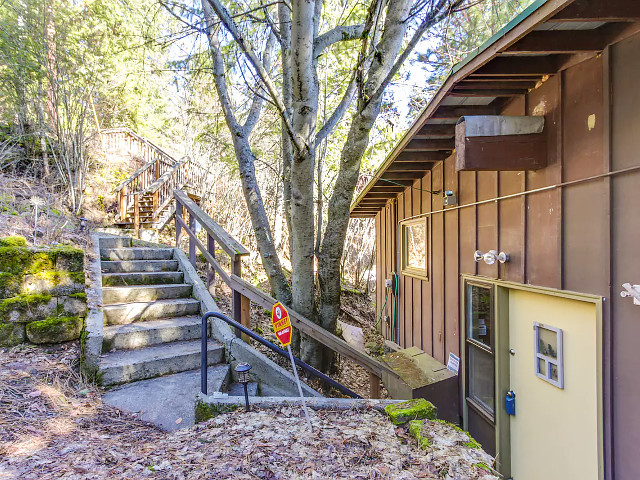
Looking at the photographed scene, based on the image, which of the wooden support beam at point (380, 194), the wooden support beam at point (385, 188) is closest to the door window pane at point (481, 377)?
the wooden support beam at point (385, 188)

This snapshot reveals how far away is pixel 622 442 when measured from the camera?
217 centimetres

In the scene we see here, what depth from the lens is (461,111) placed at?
342 cm

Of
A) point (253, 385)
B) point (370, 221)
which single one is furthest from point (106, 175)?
point (253, 385)

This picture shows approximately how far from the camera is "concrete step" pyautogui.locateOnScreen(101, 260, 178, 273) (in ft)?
14.7

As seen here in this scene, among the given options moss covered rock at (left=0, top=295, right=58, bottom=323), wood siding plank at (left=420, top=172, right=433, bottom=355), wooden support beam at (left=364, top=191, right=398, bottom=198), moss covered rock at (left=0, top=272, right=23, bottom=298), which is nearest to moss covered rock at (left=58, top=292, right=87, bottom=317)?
moss covered rock at (left=0, top=295, right=58, bottom=323)

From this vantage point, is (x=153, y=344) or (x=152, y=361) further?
(x=153, y=344)

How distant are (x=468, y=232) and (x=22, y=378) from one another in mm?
4449

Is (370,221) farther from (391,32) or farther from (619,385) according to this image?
(619,385)

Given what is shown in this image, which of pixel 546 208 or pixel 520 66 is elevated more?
pixel 520 66

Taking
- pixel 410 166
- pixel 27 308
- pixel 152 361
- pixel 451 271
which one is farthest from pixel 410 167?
pixel 27 308

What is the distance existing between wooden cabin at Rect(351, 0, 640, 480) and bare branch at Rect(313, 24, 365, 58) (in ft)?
5.23

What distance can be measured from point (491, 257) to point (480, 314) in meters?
0.75

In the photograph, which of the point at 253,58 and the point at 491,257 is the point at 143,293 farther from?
the point at 491,257

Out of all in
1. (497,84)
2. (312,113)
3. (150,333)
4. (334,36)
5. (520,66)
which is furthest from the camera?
(334,36)
